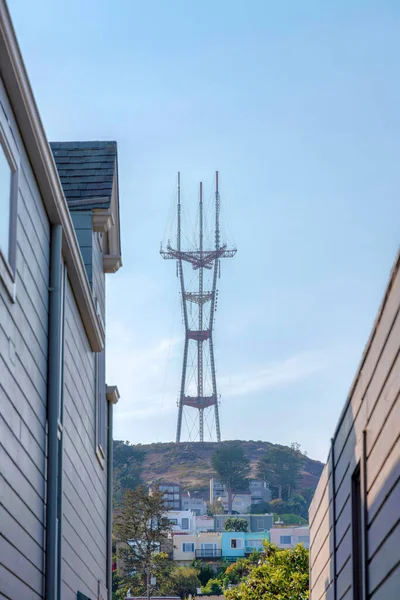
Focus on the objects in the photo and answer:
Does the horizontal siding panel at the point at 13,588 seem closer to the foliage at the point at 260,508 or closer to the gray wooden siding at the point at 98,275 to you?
the gray wooden siding at the point at 98,275

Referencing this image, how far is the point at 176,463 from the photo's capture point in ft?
510

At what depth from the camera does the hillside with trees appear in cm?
14550

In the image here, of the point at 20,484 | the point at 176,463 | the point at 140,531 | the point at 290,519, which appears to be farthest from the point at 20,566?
the point at 176,463

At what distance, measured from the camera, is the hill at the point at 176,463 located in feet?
477

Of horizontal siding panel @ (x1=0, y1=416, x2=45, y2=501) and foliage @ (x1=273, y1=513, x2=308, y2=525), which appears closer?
horizontal siding panel @ (x1=0, y1=416, x2=45, y2=501)

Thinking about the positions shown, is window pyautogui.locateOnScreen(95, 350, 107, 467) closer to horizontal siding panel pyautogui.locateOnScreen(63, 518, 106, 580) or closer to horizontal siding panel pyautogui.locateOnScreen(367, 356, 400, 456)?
horizontal siding panel pyautogui.locateOnScreen(63, 518, 106, 580)

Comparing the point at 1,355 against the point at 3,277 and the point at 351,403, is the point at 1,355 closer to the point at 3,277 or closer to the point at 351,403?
the point at 3,277

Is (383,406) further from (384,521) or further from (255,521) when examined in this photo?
(255,521)

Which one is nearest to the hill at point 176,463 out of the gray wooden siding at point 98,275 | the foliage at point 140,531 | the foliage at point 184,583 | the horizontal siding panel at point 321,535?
the foliage at point 140,531

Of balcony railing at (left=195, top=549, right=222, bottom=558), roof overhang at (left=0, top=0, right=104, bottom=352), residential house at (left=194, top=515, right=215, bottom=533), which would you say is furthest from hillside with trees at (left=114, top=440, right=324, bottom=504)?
roof overhang at (left=0, top=0, right=104, bottom=352)

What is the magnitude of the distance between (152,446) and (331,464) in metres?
156

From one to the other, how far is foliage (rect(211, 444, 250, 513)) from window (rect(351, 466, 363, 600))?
444ft

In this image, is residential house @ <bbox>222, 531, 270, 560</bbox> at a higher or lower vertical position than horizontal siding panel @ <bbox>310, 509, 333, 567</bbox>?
higher

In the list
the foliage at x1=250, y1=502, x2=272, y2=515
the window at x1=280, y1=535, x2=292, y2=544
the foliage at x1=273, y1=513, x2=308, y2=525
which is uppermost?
the foliage at x1=250, y1=502, x2=272, y2=515
